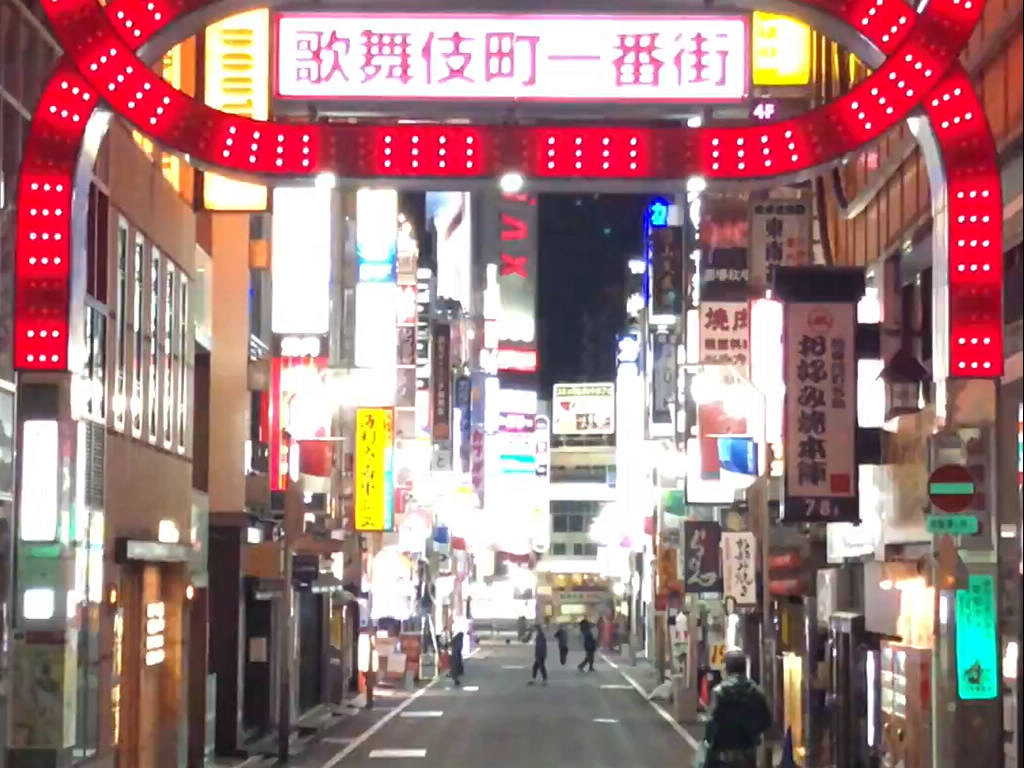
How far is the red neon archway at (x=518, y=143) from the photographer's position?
1388 cm

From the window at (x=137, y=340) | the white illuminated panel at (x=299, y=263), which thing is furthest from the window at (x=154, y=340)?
the white illuminated panel at (x=299, y=263)

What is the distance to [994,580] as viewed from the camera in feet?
47.3

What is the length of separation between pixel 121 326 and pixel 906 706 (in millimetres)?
10802

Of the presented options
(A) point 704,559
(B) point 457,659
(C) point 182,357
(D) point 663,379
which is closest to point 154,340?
Answer: (C) point 182,357

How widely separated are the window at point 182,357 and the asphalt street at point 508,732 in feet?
20.5

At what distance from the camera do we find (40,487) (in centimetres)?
1360

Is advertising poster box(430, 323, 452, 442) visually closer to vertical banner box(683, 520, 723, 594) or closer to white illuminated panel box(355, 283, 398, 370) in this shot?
white illuminated panel box(355, 283, 398, 370)

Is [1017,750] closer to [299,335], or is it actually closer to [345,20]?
[345,20]

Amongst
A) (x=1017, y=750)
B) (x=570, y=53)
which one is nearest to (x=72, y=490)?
(x=570, y=53)

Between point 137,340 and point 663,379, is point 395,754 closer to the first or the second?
point 137,340

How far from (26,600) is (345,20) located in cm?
502

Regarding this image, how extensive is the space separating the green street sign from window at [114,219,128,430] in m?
12.9

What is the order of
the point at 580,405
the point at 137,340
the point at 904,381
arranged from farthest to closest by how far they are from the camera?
the point at 580,405 < the point at 137,340 < the point at 904,381

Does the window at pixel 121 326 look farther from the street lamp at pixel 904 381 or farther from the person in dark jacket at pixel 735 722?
the person in dark jacket at pixel 735 722
